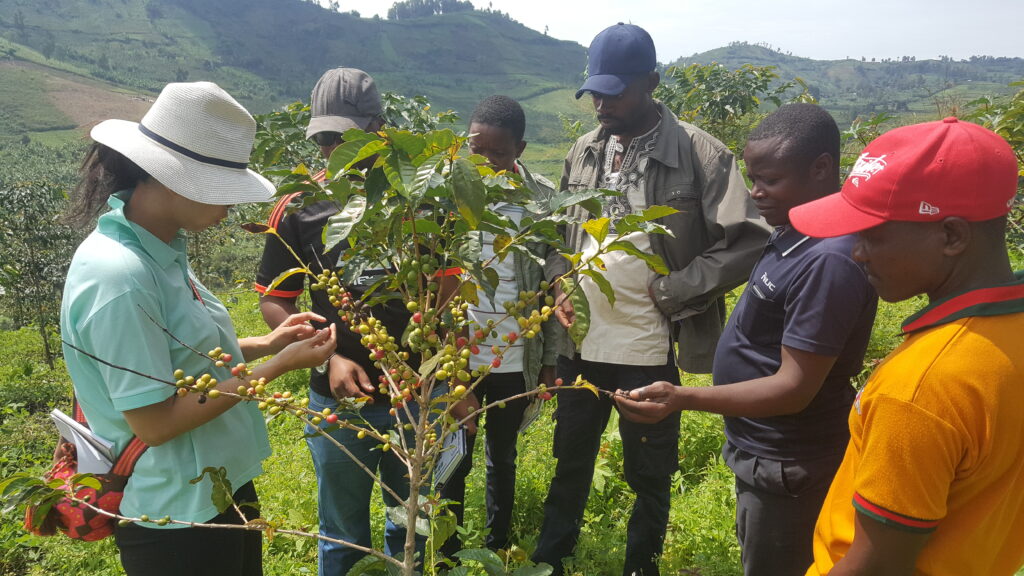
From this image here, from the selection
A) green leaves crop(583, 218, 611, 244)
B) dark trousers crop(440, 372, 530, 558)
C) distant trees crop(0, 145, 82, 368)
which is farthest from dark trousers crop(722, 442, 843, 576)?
distant trees crop(0, 145, 82, 368)

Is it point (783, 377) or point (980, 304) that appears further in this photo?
point (783, 377)

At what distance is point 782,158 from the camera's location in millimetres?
1794

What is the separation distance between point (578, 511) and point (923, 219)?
2.06 metres

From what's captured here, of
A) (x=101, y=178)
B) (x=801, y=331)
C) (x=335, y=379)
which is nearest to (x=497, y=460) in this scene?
(x=335, y=379)

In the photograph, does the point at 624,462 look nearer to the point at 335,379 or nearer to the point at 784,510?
the point at 784,510

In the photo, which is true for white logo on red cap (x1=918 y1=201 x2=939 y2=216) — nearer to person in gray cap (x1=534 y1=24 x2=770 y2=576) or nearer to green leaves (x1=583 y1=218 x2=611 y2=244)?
green leaves (x1=583 y1=218 x2=611 y2=244)

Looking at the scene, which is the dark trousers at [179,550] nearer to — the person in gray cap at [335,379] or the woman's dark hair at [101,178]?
the person in gray cap at [335,379]

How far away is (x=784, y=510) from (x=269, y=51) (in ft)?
418

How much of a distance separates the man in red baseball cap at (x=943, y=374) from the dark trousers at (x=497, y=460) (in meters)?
1.68

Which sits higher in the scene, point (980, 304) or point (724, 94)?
point (724, 94)

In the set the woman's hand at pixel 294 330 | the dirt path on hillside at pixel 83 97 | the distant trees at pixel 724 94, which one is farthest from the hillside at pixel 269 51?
the woman's hand at pixel 294 330

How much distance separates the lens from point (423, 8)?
16138 cm

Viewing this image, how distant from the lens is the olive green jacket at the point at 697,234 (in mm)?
2305

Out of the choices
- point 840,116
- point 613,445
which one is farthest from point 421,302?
point 840,116
